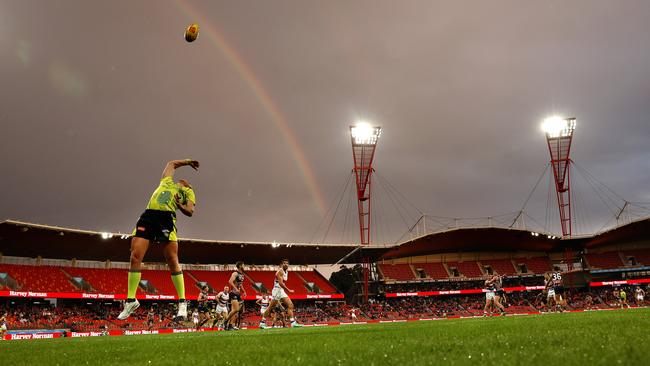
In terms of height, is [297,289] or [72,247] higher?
[72,247]

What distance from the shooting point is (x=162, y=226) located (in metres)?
7.85

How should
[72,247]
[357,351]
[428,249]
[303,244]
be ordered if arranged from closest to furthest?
[357,351]
[72,247]
[303,244]
[428,249]

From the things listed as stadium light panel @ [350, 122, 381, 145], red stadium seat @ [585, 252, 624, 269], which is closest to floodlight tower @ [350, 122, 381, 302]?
stadium light panel @ [350, 122, 381, 145]

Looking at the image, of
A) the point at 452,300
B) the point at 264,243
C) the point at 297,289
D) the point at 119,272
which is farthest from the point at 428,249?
the point at 119,272

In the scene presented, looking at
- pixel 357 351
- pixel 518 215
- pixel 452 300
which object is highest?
pixel 518 215

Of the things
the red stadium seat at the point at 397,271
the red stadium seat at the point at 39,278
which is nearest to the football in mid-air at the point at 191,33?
the red stadium seat at the point at 39,278

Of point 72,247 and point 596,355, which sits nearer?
point 596,355

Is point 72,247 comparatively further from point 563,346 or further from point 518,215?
point 518,215

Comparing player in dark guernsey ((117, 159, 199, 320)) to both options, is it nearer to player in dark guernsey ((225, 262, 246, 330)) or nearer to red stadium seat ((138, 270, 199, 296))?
player in dark guernsey ((225, 262, 246, 330))

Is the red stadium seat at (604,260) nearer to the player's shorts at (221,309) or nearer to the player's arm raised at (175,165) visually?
the player's shorts at (221,309)

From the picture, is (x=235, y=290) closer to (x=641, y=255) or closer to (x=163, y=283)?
(x=163, y=283)

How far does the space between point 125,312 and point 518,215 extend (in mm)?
74544

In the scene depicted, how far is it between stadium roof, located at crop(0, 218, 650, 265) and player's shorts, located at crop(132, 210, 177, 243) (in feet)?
137

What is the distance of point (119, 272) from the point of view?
2200 inches
